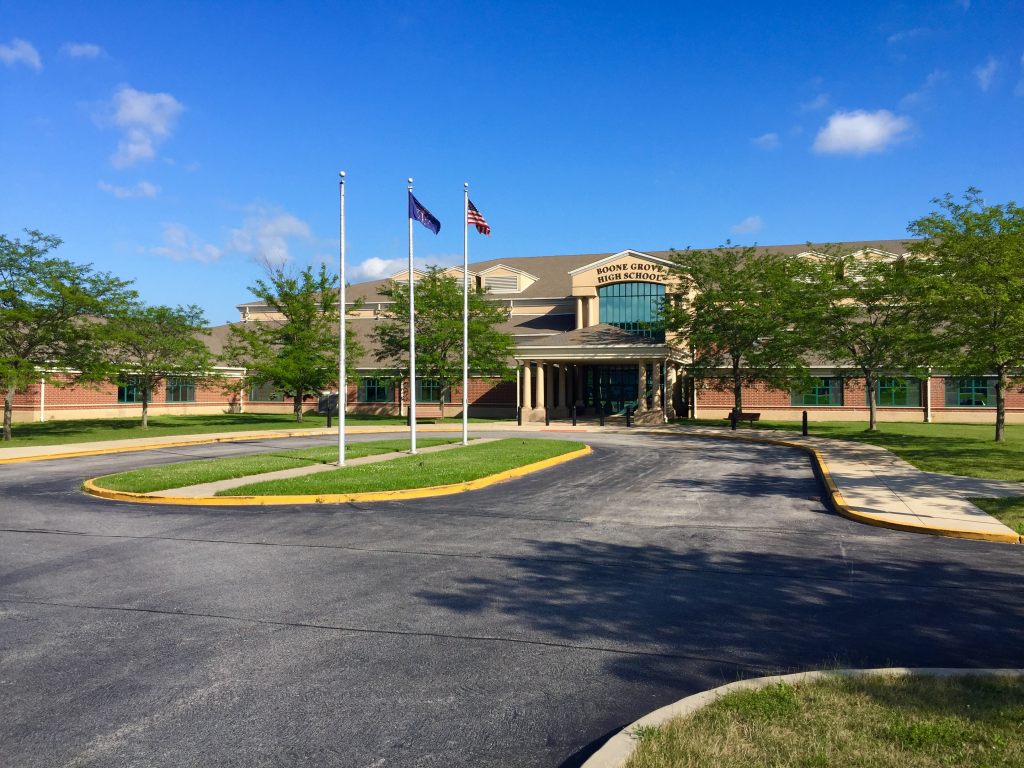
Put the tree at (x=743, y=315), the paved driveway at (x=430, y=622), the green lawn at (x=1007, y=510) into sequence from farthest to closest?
the tree at (x=743, y=315), the green lawn at (x=1007, y=510), the paved driveway at (x=430, y=622)

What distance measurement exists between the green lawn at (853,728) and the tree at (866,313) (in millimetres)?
25431

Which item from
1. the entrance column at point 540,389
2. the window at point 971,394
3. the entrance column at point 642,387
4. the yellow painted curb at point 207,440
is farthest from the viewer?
the window at point 971,394

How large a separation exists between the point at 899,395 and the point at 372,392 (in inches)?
1331

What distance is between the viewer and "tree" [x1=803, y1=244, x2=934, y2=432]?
1073 inches

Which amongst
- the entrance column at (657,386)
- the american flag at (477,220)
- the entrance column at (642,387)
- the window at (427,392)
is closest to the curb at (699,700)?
the american flag at (477,220)

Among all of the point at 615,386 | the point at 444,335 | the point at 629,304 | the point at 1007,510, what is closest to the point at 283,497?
the point at 1007,510

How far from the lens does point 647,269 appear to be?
43.7m

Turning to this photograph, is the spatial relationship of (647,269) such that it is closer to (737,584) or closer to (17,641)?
(737,584)

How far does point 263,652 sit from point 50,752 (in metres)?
1.60

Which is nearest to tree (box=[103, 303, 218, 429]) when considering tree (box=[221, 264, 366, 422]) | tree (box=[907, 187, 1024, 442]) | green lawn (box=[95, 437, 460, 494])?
tree (box=[221, 264, 366, 422])

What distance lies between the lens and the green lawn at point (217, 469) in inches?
539

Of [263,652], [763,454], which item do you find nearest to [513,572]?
[263,652]

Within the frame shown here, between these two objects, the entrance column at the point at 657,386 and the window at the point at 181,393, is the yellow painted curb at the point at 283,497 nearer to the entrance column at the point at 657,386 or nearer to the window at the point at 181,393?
the entrance column at the point at 657,386

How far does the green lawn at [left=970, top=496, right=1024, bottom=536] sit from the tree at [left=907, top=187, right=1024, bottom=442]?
4.78 m
